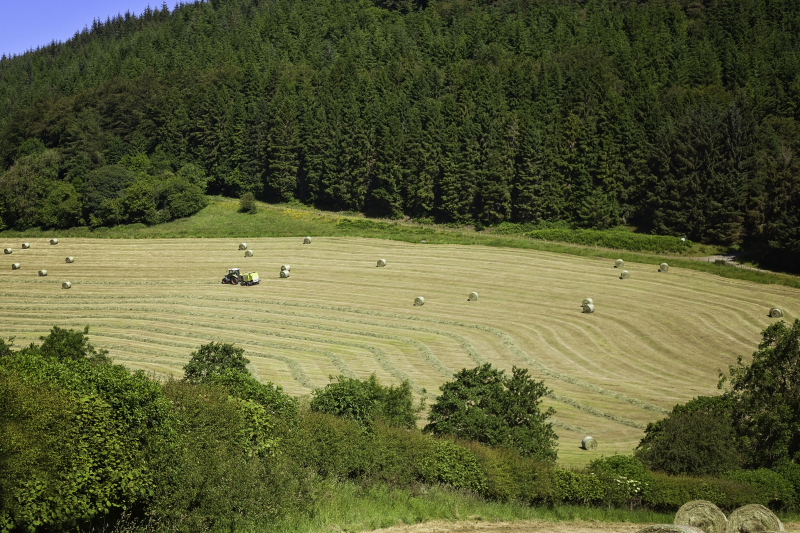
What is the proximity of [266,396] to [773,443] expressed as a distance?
2071 centimetres

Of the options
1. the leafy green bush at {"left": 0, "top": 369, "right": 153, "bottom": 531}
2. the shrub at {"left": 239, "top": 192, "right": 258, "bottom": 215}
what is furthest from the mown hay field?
the shrub at {"left": 239, "top": 192, "right": 258, "bottom": 215}

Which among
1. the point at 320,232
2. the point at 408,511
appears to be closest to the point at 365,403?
the point at 408,511

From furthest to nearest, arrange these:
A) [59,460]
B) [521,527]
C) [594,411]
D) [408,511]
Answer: [594,411] → [521,527] → [408,511] → [59,460]

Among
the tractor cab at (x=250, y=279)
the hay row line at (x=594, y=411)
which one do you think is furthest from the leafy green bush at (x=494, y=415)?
the tractor cab at (x=250, y=279)

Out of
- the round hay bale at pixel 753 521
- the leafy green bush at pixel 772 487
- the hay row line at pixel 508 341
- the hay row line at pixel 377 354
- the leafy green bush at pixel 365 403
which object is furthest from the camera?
the hay row line at pixel 508 341

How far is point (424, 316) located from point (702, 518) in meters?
38.5

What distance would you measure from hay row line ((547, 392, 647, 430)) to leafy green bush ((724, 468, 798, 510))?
12.0 m

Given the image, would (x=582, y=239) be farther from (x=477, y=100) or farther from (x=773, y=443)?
(x=773, y=443)

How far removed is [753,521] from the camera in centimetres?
2252

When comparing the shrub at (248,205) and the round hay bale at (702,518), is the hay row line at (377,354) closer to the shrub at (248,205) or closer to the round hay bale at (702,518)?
the round hay bale at (702,518)

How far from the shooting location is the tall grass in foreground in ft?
68.1

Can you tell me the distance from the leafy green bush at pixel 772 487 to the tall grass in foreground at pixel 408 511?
3.86 m

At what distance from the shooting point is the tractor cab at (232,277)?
70.1 metres

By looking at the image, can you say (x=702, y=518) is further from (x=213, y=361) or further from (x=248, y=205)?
(x=248, y=205)
